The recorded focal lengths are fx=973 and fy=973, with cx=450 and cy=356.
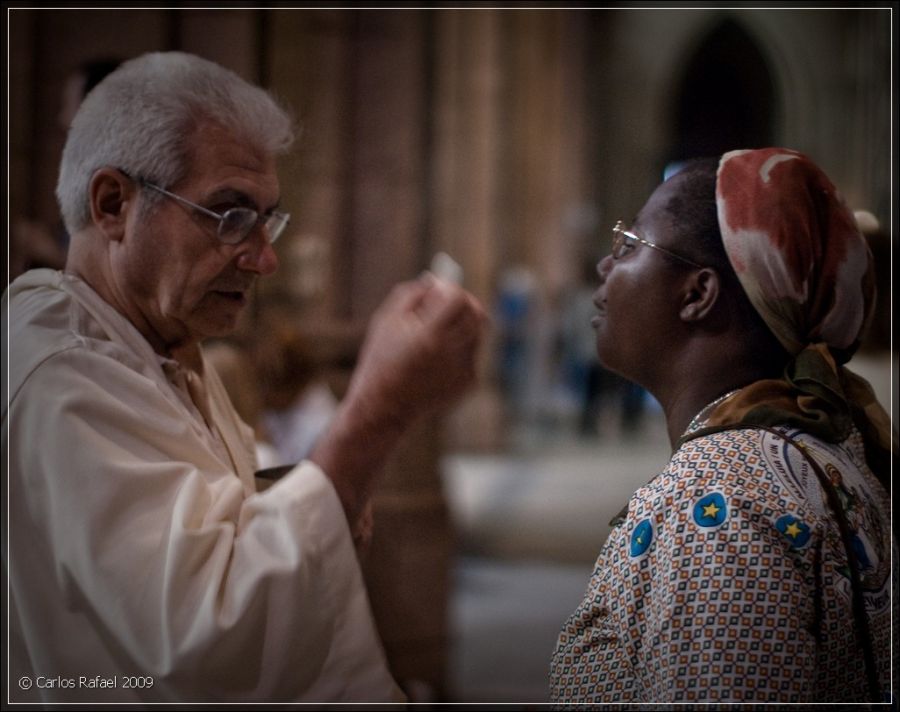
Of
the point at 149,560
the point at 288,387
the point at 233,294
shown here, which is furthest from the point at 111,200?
the point at 288,387

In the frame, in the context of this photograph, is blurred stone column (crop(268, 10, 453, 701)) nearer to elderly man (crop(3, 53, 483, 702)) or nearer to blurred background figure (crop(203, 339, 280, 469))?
blurred background figure (crop(203, 339, 280, 469))

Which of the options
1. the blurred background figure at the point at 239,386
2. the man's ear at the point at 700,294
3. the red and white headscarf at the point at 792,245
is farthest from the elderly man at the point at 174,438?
the blurred background figure at the point at 239,386

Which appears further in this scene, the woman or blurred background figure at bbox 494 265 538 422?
blurred background figure at bbox 494 265 538 422

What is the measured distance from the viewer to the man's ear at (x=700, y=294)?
1.61 m

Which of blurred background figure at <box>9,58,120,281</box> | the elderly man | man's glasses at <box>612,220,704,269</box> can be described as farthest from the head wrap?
blurred background figure at <box>9,58,120,281</box>

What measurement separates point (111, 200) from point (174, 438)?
0.50 meters

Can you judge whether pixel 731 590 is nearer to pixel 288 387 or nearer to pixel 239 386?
pixel 239 386

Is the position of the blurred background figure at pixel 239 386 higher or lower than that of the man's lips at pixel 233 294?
lower

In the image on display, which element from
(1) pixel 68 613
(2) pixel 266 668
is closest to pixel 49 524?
(1) pixel 68 613

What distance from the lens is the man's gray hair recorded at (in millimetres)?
1809

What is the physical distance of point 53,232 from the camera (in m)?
3.35

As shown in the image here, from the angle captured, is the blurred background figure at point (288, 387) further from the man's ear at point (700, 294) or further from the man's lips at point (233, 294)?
the man's ear at point (700, 294)

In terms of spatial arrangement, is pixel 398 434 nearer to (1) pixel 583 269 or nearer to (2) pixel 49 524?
(2) pixel 49 524

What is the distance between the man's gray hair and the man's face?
1.2 inches
